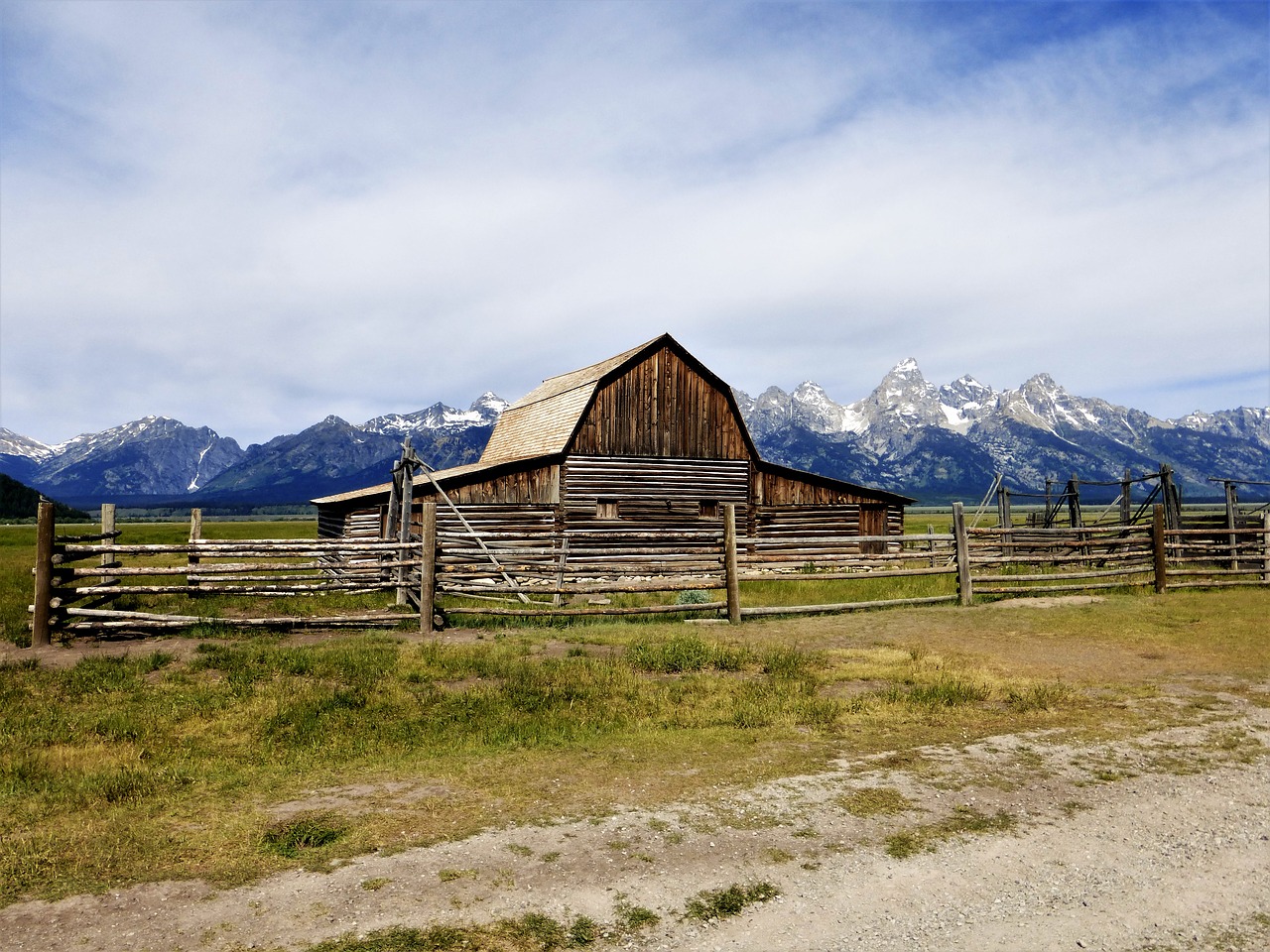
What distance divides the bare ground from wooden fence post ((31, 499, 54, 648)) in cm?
905

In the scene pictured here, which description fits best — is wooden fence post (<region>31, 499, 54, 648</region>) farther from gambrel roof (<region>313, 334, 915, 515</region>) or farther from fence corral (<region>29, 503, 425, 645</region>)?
gambrel roof (<region>313, 334, 915, 515</region>)

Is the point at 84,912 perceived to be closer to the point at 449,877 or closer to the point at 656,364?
the point at 449,877

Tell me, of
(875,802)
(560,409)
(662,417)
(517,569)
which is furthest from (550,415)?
(875,802)

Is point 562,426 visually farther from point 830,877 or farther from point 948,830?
point 830,877

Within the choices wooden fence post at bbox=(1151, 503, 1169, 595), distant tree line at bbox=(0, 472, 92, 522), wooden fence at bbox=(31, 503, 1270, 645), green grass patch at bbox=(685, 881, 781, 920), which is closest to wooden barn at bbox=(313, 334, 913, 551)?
wooden fence at bbox=(31, 503, 1270, 645)

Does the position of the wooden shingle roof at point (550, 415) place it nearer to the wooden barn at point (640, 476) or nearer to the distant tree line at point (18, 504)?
the wooden barn at point (640, 476)

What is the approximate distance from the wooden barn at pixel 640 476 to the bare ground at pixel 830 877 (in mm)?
21156

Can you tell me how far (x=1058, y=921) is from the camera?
420 cm

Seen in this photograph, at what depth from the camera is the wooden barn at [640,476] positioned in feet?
90.1

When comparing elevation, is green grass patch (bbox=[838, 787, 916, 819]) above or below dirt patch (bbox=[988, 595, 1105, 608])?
below

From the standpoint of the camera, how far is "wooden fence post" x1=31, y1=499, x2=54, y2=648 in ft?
40.1

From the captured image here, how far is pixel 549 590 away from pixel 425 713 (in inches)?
261

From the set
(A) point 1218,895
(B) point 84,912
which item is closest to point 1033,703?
(A) point 1218,895

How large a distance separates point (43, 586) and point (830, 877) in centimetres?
1305
